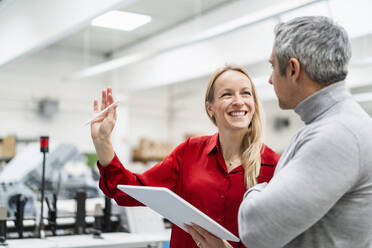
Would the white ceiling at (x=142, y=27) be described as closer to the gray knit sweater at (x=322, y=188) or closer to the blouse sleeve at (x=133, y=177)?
the blouse sleeve at (x=133, y=177)

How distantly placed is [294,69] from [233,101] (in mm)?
641

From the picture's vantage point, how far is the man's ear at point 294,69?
92cm

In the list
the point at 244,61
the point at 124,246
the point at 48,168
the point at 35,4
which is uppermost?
the point at 35,4

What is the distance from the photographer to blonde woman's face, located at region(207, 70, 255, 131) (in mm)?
1561

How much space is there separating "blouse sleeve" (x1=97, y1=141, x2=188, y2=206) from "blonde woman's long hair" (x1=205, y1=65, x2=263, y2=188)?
0.76ft

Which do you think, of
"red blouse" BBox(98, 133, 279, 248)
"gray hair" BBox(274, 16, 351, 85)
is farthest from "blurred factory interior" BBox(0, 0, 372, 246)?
"gray hair" BBox(274, 16, 351, 85)

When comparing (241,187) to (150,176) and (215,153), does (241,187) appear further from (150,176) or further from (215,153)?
(150,176)

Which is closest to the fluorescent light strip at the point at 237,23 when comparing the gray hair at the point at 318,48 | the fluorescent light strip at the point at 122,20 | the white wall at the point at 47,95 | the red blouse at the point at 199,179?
the fluorescent light strip at the point at 122,20

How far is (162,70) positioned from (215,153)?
5854mm

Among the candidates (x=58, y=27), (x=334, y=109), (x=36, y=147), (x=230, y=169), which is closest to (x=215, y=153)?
(x=230, y=169)

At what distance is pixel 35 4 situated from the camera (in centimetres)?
500

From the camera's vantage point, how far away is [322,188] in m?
0.83

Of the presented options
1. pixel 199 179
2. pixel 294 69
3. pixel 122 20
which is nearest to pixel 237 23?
pixel 199 179

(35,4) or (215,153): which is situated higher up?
(35,4)
